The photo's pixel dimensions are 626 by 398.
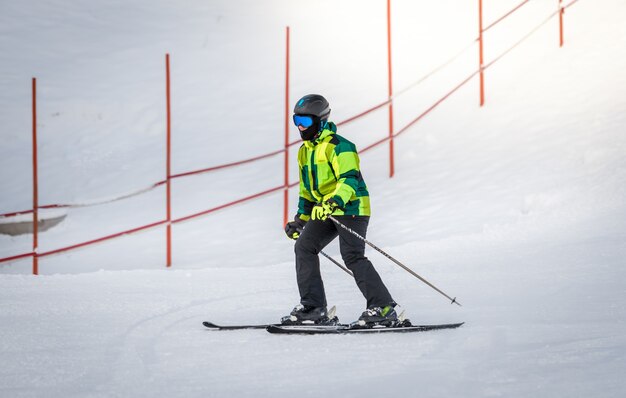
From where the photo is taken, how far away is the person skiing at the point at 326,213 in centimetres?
496

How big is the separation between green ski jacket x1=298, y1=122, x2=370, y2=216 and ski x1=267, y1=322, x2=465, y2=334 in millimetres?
651

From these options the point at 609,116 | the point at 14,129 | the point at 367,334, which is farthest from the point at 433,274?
the point at 14,129

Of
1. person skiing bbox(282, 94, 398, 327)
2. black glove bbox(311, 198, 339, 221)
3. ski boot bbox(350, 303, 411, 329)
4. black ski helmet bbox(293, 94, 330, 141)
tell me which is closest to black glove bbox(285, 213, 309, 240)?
person skiing bbox(282, 94, 398, 327)

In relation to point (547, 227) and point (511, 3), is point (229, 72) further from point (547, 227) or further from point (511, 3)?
point (547, 227)

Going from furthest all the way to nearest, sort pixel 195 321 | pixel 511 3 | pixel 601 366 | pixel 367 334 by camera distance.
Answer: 1. pixel 511 3
2. pixel 195 321
3. pixel 367 334
4. pixel 601 366

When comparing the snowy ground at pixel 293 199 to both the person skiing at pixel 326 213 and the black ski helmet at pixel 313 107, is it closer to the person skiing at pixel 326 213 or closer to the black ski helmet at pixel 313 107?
the person skiing at pixel 326 213

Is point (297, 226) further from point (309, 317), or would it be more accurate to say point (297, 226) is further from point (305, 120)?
point (305, 120)

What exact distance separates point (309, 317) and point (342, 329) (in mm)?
257

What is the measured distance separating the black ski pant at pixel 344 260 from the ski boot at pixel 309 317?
3cm

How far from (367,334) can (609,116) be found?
20.4 ft

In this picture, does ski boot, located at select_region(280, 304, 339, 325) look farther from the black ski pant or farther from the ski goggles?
the ski goggles

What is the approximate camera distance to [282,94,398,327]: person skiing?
4961mm

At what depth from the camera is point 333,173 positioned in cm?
506

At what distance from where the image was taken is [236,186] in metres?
11.7
